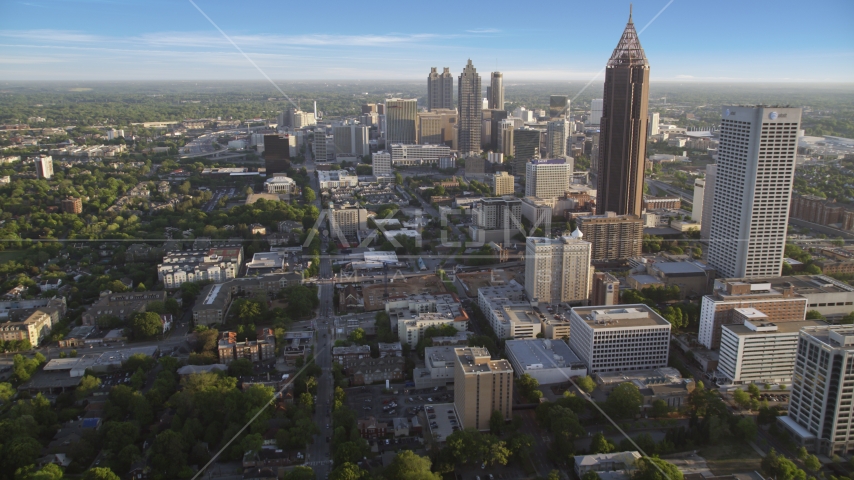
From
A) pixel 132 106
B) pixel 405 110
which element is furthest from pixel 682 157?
pixel 132 106

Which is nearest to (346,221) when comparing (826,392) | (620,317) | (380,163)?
(380,163)

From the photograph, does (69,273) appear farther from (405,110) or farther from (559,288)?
(405,110)

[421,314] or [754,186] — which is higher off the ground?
[754,186]

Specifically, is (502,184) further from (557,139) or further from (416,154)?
(416,154)

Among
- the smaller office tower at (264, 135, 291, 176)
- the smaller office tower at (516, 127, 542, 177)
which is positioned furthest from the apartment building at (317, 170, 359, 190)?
the smaller office tower at (516, 127, 542, 177)

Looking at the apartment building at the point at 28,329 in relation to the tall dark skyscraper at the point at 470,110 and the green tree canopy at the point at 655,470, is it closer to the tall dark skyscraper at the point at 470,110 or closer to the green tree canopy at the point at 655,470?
the green tree canopy at the point at 655,470
